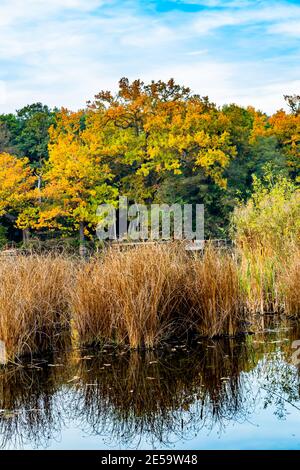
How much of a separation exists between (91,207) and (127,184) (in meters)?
1.67

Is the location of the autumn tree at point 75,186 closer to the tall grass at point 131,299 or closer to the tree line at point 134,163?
the tree line at point 134,163

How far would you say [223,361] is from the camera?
6.88 metres

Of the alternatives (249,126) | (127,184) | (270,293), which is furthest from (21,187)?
(270,293)

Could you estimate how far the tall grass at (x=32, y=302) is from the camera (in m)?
6.95

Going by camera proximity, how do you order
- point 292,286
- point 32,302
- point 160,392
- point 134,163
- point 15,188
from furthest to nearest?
1. point 134,163
2. point 15,188
3. point 292,286
4. point 32,302
5. point 160,392

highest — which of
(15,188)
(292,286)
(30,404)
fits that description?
(15,188)

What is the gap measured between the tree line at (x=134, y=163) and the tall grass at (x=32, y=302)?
1617 centimetres

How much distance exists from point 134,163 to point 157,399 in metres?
22.3

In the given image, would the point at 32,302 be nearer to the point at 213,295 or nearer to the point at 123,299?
the point at 123,299

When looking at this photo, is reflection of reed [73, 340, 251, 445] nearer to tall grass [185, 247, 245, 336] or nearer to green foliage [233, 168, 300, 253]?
tall grass [185, 247, 245, 336]

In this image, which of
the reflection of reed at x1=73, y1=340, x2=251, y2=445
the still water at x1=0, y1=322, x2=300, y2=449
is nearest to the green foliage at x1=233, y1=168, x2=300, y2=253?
the still water at x1=0, y1=322, x2=300, y2=449

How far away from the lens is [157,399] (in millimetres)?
5742

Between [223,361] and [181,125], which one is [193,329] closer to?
[223,361]

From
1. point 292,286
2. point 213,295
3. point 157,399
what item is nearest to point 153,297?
point 213,295
